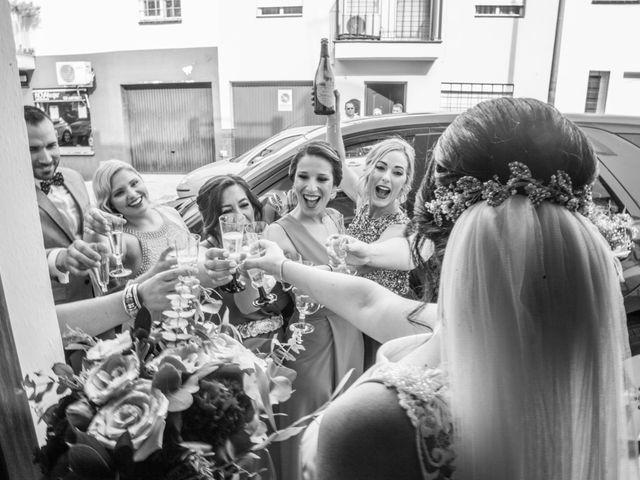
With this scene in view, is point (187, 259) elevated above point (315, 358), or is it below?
above

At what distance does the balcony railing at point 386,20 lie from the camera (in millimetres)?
11898

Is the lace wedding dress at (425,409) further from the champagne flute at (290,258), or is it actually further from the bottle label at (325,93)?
the bottle label at (325,93)

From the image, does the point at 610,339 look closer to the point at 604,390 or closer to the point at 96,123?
the point at 604,390

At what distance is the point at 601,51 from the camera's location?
1170cm

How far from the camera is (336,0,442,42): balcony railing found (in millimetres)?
11898

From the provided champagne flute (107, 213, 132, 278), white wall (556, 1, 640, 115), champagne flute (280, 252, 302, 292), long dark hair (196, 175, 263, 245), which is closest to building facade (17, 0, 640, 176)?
white wall (556, 1, 640, 115)

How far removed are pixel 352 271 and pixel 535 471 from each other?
5.39ft

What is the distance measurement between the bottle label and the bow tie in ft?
5.11

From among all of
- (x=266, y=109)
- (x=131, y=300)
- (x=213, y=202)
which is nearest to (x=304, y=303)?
(x=131, y=300)

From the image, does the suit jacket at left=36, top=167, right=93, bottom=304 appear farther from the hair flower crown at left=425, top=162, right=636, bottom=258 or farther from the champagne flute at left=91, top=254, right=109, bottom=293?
the hair flower crown at left=425, top=162, right=636, bottom=258

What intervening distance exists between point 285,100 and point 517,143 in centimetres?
1268

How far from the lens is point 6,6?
964 mm

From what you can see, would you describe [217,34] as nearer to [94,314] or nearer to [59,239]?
[59,239]

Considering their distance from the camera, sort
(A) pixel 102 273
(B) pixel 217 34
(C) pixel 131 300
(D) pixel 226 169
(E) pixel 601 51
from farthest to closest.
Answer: (B) pixel 217 34, (E) pixel 601 51, (D) pixel 226 169, (A) pixel 102 273, (C) pixel 131 300
